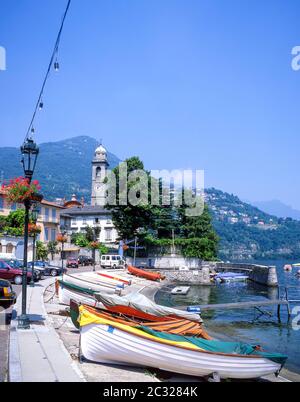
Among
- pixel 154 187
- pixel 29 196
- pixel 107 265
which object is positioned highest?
pixel 154 187

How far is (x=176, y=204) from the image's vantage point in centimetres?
7800

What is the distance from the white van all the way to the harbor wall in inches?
256

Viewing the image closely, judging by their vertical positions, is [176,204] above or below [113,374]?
above

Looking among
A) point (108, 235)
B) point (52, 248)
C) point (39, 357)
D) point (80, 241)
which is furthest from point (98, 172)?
point (39, 357)

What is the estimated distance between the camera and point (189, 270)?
71125 mm

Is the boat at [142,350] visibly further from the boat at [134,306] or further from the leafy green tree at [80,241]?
the leafy green tree at [80,241]

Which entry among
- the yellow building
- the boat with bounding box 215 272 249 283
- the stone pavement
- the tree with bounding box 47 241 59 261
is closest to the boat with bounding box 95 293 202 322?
the stone pavement

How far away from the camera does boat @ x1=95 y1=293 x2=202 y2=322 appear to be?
21.2 m

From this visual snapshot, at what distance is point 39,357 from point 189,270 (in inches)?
2385

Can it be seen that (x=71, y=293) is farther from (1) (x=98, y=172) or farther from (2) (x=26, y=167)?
(1) (x=98, y=172)

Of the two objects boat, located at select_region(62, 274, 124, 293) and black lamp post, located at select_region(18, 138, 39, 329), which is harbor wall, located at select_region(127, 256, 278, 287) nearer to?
boat, located at select_region(62, 274, 124, 293)
